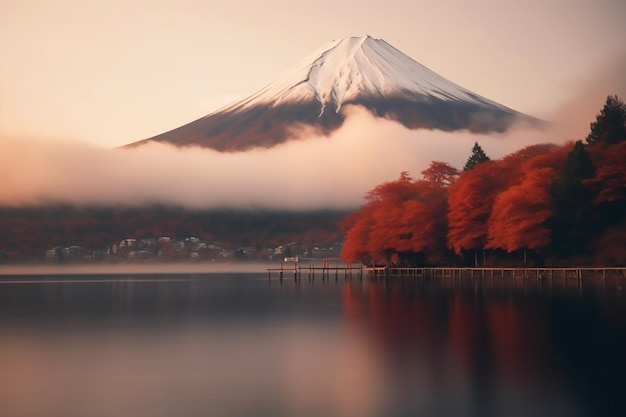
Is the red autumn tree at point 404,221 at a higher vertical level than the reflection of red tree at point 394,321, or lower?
higher

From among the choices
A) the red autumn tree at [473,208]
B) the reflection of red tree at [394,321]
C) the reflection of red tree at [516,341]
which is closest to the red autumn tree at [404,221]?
the red autumn tree at [473,208]

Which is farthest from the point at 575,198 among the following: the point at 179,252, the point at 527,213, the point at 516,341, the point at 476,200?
the point at 179,252

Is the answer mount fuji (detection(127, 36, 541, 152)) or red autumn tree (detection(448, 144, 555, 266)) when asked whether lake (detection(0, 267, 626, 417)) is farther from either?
mount fuji (detection(127, 36, 541, 152))

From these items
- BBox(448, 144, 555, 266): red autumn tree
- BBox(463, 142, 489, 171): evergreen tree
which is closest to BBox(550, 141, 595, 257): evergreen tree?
BBox(448, 144, 555, 266): red autumn tree

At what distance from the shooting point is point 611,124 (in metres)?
50.8

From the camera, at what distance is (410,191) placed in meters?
62.7

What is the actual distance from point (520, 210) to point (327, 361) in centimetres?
3396

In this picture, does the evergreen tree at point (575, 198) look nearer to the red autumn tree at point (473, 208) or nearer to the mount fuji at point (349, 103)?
the red autumn tree at point (473, 208)

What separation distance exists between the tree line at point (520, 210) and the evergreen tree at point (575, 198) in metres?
0.06

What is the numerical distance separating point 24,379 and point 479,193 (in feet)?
141

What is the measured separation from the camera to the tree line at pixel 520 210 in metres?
46.5

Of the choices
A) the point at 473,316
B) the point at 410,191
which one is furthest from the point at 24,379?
the point at 410,191

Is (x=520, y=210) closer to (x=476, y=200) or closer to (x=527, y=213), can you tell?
(x=527, y=213)

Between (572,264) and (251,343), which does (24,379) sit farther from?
(572,264)
